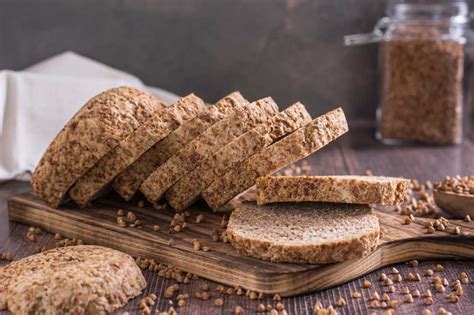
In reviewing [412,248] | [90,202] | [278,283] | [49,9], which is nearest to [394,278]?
[412,248]

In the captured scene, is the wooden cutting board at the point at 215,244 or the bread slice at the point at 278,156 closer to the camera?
the wooden cutting board at the point at 215,244

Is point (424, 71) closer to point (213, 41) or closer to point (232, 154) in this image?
point (213, 41)

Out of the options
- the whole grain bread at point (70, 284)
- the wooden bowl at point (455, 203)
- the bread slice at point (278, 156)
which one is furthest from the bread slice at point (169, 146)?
the wooden bowl at point (455, 203)

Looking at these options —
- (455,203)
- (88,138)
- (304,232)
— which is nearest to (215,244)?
(304,232)

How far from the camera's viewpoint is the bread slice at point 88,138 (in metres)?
2.74

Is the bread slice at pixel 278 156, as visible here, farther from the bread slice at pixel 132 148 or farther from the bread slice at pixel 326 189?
the bread slice at pixel 132 148

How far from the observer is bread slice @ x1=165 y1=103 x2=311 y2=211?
2582 mm

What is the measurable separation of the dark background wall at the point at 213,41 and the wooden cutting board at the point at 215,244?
5.33 ft

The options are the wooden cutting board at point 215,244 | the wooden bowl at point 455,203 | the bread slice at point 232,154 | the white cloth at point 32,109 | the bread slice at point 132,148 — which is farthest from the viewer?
the white cloth at point 32,109

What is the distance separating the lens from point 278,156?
8.35 ft

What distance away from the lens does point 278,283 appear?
2.21 meters

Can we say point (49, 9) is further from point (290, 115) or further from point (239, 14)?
point (290, 115)

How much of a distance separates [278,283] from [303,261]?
0.10m

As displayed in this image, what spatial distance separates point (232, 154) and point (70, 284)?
0.74m
